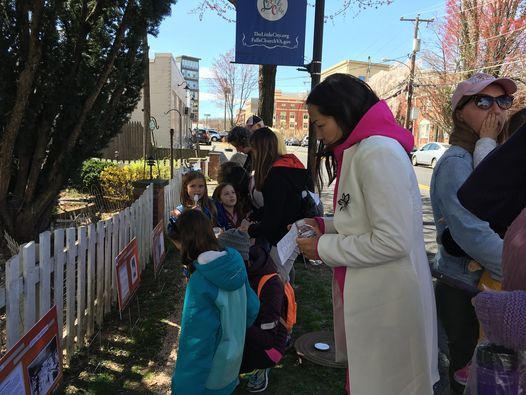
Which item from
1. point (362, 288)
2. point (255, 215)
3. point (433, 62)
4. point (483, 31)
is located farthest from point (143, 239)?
point (433, 62)

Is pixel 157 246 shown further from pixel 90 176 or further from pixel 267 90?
pixel 90 176

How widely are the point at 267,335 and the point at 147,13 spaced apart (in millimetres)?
3839

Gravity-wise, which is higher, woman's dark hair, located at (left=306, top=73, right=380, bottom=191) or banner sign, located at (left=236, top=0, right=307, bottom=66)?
banner sign, located at (left=236, top=0, right=307, bottom=66)

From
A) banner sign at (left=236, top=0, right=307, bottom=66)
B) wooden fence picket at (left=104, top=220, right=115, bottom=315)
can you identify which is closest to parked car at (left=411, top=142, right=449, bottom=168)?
banner sign at (left=236, top=0, right=307, bottom=66)

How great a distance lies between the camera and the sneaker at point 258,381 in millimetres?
3070

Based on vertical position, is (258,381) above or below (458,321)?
below

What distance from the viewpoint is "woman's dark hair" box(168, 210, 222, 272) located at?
263 cm

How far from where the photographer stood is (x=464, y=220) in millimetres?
1993

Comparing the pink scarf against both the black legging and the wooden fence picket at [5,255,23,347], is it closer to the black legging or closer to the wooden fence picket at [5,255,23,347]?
the black legging

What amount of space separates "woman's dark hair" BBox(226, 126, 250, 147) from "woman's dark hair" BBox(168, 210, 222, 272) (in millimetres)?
1726

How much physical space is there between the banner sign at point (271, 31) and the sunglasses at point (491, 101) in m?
3.88

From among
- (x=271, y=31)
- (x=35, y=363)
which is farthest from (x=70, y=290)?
(x=271, y=31)

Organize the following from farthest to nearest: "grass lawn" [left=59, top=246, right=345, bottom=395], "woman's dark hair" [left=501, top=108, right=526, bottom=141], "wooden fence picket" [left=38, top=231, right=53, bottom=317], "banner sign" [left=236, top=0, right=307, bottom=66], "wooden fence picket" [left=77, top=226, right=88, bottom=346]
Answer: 1. "banner sign" [left=236, top=0, right=307, bottom=66]
2. "wooden fence picket" [left=77, top=226, right=88, bottom=346]
3. "grass lawn" [left=59, top=246, right=345, bottom=395]
4. "wooden fence picket" [left=38, top=231, right=53, bottom=317]
5. "woman's dark hair" [left=501, top=108, right=526, bottom=141]

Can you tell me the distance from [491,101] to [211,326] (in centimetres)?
187
